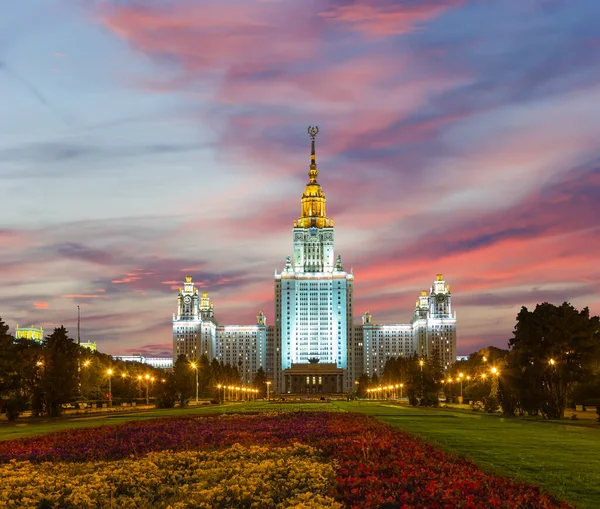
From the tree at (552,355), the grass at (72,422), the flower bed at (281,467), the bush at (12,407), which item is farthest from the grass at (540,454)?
the bush at (12,407)

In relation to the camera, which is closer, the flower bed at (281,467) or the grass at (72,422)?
the flower bed at (281,467)

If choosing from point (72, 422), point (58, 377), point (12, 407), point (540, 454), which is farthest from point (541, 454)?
point (58, 377)

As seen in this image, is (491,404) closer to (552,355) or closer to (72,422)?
(552,355)

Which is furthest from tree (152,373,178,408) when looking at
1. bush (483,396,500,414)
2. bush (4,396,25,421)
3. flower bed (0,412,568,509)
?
flower bed (0,412,568,509)

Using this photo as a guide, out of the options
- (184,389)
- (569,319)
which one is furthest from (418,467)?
(184,389)

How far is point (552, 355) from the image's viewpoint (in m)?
53.6

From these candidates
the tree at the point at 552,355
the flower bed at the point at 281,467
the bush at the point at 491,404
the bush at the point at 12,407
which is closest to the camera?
the flower bed at the point at 281,467

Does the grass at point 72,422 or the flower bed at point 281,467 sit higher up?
the flower bed at point 281,467

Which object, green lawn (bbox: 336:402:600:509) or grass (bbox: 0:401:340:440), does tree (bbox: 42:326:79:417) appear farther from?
green lawn (bbox: 336:402:600:509)

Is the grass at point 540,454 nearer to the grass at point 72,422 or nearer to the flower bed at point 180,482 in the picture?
the flower bed at point 180,482

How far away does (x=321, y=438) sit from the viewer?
91.9ft

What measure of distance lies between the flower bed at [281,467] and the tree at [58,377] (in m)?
34.3

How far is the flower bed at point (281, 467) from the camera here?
49.1 feet

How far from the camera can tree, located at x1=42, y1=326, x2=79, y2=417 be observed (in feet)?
207
